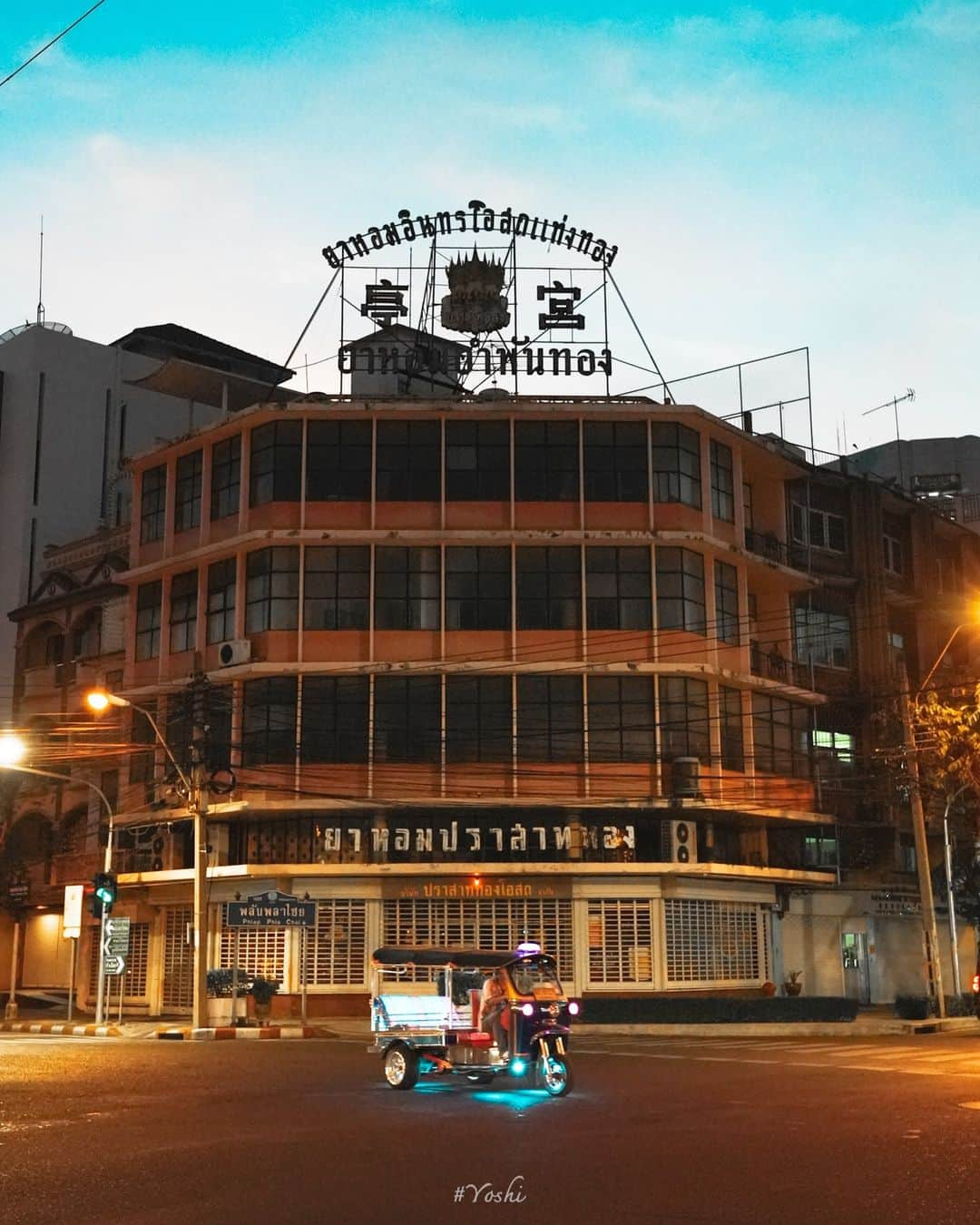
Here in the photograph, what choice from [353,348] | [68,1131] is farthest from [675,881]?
[68,1131]

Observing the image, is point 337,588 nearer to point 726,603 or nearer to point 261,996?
point 261,996

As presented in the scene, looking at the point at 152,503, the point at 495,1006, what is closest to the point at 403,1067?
the point at 495,1006

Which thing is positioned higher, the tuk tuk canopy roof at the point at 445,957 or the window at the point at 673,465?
the window at the point at 673,465

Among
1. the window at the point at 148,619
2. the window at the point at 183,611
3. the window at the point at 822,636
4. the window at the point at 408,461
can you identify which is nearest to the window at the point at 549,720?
the window at the point at 408,461

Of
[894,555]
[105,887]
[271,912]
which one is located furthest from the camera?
[894,555]

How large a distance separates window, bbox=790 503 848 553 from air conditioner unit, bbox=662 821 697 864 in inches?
519

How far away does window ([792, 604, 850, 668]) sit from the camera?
48.9m

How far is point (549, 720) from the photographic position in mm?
39812

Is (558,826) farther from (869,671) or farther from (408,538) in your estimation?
(869,671)

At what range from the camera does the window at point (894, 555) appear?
173ft

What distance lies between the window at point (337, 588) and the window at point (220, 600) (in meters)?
2.74

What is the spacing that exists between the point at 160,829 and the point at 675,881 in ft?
50.2

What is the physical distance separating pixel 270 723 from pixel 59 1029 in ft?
31.3

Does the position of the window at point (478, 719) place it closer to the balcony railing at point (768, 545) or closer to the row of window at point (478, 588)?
the row of window at point (478, 588)
